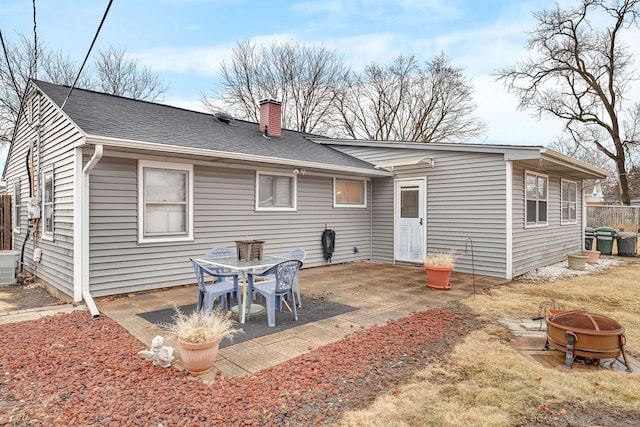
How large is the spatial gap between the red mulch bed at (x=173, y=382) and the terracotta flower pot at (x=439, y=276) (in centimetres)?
231

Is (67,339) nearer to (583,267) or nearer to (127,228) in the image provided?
(127,228)

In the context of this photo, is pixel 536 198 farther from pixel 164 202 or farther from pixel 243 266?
pixel 164 202

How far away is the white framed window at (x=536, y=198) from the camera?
339 inches

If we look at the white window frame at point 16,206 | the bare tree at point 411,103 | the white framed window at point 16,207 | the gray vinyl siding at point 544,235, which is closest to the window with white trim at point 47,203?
the white window frame at point 16,206

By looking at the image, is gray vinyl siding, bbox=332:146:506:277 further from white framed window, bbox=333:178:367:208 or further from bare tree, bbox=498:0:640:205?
bare tree, bbox=498:0:640:205

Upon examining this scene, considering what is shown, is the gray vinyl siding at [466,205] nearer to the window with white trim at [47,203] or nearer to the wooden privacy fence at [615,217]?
the window with white trim at [47,203]

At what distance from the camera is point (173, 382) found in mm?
3047

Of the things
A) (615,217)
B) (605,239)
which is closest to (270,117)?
(605,239)

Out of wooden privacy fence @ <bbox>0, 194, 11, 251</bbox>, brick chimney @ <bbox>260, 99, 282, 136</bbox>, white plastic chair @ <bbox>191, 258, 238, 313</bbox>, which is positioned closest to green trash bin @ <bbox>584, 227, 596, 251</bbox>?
brick chimney @ <bbox>260, 99, 282, 136</bbox>

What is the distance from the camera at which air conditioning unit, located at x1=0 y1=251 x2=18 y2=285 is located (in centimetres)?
736

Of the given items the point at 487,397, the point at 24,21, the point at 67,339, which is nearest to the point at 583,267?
the point at 487,397

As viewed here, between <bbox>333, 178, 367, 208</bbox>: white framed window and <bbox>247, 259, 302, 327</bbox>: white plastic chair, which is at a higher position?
<bbox>333, 178, 367, 208</bbox>: white framed window

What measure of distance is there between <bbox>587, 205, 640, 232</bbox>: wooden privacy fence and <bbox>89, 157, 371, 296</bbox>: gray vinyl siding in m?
13.6

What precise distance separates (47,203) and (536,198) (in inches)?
401
